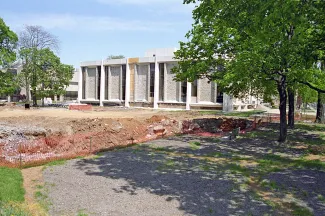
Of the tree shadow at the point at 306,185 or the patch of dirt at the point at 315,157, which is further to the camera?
the patch of dirt at the point at 315,157

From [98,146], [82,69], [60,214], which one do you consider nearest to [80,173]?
[60,214]

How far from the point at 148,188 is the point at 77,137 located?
11.5 metres

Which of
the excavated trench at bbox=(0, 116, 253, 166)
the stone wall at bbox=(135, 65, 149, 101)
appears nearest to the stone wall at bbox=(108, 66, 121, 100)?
the stone wall at bbox=(135, 65, 149, 101)

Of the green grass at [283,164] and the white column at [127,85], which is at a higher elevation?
the white column at [127,85]

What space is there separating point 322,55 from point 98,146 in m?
13.3

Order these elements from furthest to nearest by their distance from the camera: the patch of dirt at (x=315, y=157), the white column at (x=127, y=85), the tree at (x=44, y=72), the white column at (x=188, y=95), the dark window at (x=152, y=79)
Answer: the white column at (x=127, y=85) → the dark window at (x=152, y=79) → the white column at (x=188, y=95) → the tree at (x=44, y=72) → the patch of dirt at (x=315, y=157)

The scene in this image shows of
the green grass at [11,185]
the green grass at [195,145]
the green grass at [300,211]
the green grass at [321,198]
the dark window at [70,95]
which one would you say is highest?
the dark window at [70,95]

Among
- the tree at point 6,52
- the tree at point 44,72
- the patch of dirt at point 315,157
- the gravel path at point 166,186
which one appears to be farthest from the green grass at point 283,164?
the tree at point 44,72

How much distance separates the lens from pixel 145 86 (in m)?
66.9

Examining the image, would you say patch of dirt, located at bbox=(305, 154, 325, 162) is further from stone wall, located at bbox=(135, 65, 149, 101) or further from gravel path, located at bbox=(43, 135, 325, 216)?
stone wall, located at bbox=(135, 65, 149, 101)

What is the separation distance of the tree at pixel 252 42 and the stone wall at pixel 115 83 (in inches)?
1919

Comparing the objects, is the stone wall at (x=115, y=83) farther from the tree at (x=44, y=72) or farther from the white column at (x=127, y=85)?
the tree at (x=44, y=72)

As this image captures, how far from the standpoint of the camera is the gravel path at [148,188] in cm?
835

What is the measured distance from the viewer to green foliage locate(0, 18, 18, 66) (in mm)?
39812
